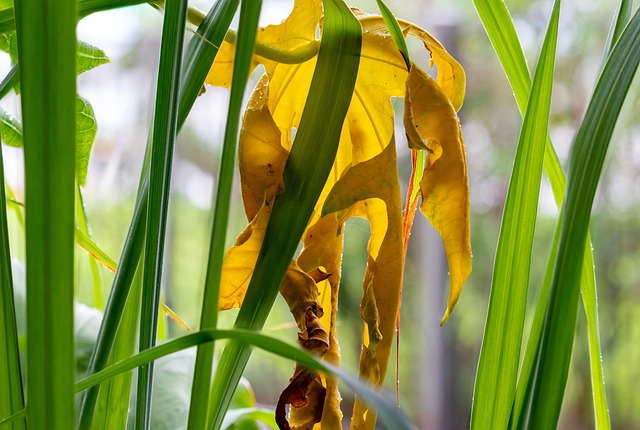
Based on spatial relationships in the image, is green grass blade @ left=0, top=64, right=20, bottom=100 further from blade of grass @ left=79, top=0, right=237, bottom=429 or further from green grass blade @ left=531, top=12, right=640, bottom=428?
green grass blade @ left=531, top=12, right=640, bottom=428

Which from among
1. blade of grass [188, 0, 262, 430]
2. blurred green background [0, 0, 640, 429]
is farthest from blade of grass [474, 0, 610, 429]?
blurred green background [0, 0, 640, 429]

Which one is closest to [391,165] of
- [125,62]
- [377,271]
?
[377,271]

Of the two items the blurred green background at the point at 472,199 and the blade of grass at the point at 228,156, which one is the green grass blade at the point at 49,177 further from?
the blurred green background at the point at 472,199

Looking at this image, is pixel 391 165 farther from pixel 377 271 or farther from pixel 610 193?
pixel 610 193

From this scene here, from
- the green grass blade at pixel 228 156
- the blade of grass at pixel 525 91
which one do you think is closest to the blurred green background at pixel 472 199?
the blade of grass at pixel 525 91

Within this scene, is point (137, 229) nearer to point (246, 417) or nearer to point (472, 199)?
point (246, 417)

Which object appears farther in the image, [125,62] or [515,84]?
[125,62]

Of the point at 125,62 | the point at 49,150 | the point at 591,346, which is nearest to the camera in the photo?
the point at 49,150
